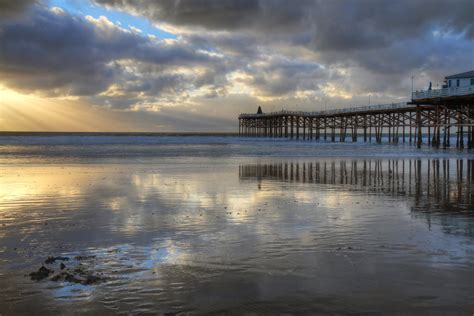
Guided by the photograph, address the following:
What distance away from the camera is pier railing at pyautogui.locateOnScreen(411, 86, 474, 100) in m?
40.0

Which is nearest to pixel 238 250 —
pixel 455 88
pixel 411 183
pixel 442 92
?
pixel 411 183

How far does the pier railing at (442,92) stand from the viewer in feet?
131

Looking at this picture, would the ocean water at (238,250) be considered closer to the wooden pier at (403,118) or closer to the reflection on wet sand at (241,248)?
the reflection on wet sand at (241,248)

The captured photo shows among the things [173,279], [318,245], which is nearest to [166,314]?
[173,279]

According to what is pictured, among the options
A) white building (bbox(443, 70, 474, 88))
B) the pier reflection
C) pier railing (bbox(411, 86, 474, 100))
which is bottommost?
the pier reflection

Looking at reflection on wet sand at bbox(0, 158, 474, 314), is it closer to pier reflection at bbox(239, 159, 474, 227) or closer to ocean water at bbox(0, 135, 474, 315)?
ocean water at bbox(0, 135, 474, 315)

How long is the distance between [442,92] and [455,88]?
1799 millimetres

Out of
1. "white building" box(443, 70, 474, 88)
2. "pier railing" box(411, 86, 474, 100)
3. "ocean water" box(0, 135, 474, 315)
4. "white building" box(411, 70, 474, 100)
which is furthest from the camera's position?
"white building" box(443, 70, 474, 88)

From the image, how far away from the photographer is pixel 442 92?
43.3 metres

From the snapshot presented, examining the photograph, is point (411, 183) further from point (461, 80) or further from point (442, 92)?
point (461, 80)

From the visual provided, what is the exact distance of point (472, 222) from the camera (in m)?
8.64

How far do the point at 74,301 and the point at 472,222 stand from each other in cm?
742

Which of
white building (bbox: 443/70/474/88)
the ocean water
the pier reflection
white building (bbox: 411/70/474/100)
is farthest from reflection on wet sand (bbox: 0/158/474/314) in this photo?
white building (bbox: 443/70/474/88)

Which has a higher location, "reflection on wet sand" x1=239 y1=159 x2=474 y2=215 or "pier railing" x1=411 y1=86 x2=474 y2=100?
"pier railing" x1=411 y1=86 x2=474 y2=100
